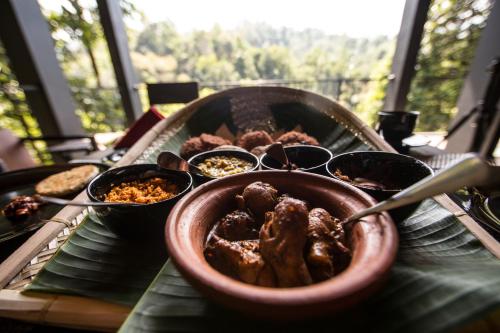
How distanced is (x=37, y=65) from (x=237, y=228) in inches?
231

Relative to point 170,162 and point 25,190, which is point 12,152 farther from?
point 170,162

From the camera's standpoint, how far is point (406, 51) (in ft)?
16.6

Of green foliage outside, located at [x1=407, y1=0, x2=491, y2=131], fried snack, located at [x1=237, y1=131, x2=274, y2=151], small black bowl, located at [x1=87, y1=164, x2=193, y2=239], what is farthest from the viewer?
green foliage outside, located at [x1=407, y1=0, x2=491, y2=131]

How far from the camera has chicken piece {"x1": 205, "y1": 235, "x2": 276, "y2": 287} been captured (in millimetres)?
782

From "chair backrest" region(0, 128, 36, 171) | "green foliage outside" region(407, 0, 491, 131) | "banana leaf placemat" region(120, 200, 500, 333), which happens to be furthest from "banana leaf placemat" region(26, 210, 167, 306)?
"green foliage outside" region(407, 0, 491, 131)

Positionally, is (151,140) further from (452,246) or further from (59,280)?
(452,246)

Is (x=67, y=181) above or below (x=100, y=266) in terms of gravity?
below

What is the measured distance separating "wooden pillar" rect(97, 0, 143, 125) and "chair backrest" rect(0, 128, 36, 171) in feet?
8.28

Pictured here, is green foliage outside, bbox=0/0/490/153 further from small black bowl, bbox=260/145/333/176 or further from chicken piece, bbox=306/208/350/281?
chicken piece, bbox=306/208/350/281

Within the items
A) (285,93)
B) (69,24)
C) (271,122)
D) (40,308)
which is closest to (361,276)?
(40,308)

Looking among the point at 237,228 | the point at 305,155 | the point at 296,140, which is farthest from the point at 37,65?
the point at 237,228

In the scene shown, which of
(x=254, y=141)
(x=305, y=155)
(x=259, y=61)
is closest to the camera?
(x=305, y=155)

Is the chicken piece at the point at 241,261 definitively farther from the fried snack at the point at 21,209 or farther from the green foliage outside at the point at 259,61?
the green foliage outside at the point at 259,61

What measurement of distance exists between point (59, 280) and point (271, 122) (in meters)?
2.39
